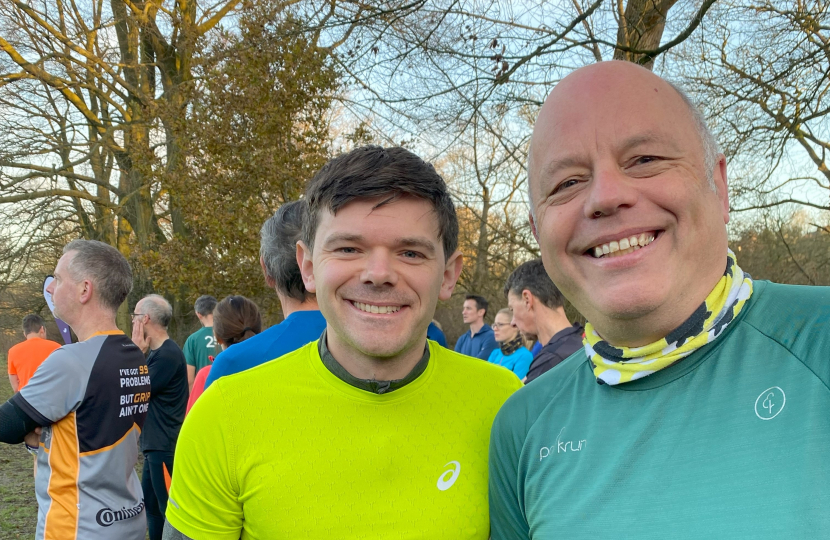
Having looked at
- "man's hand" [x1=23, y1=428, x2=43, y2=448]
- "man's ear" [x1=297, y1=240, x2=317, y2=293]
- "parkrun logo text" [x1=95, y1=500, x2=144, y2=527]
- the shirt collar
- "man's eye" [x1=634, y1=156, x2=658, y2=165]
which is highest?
"man's eye" [x1=634, y1=156, x2=658, y2=165]

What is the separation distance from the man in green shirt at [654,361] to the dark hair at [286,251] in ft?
5.33

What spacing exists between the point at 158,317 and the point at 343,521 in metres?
5.00

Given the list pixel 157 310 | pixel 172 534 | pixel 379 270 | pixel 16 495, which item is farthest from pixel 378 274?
pixel 16 495

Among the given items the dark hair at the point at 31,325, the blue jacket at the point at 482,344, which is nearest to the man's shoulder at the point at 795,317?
the blue jacket at the point at 482,344

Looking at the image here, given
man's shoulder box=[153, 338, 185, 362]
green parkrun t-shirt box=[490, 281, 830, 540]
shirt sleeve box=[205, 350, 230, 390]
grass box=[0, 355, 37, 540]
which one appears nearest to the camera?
green parkrun t-shirt box=[490, 281, 830, 540]

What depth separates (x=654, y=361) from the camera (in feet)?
4.60

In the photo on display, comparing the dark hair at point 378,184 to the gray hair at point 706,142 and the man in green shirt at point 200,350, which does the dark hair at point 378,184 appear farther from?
the man in green shirt at point 200,350

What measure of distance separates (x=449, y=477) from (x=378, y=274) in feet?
1.94

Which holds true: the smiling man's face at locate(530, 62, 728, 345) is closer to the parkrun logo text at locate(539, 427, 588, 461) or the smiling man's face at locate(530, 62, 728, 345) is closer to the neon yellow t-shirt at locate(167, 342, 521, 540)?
the parkrun logo text at locate(539, 427, 588, 461)

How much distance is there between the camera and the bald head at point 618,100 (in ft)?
4.92

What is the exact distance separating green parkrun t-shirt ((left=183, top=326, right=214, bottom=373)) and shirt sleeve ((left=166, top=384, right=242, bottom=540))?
17.5 ft

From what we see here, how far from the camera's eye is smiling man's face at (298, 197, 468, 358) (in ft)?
5.73

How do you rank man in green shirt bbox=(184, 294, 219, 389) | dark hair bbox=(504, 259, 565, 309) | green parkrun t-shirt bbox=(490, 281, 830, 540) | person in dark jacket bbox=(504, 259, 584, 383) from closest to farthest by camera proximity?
green parkrun t-shirt bbox=(490, 281, 830, 540), person in dark jacket bbox=(504, 259, 584, 383), dark hair bbox=(504, 259, 565, 309), man in green shirt bbox=(184, 294, 219, 389)

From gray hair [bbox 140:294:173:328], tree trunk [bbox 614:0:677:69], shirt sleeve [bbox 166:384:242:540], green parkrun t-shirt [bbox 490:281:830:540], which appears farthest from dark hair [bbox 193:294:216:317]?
green parkrun t-shirt [bbox 490:281:830:540]
